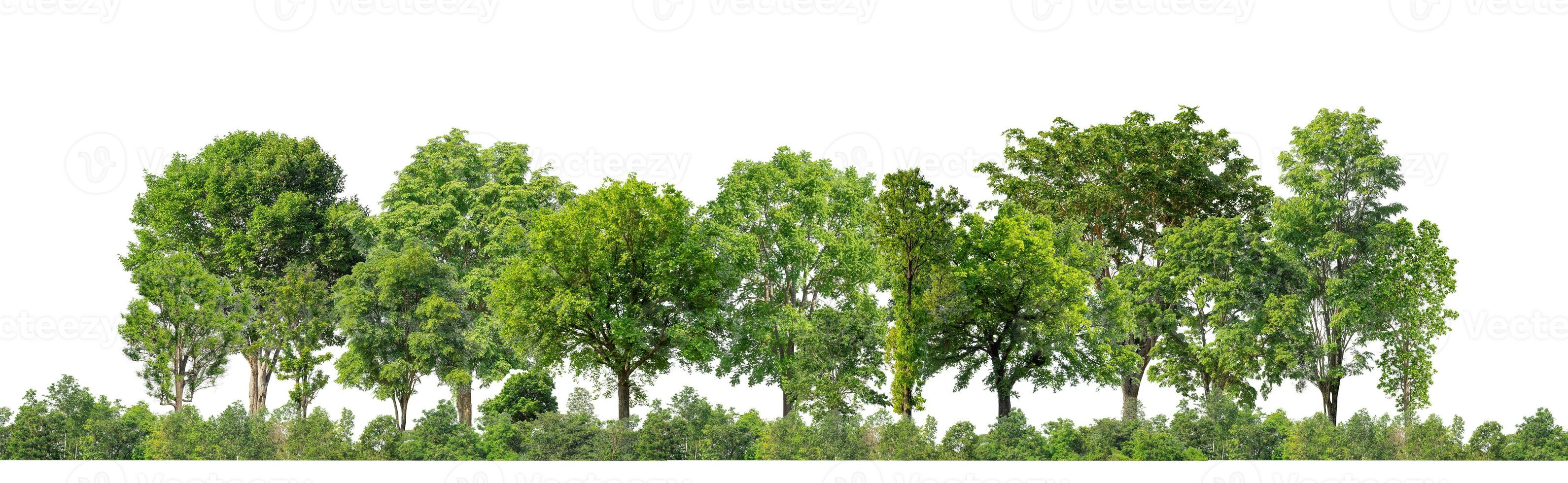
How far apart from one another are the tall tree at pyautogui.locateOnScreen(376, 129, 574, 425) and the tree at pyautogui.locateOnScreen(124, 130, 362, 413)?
2.60 metres

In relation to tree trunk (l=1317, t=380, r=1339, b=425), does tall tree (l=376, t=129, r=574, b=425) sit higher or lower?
higher

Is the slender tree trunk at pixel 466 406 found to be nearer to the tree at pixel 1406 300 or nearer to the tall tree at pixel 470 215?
the tall tree at pixel 470 215

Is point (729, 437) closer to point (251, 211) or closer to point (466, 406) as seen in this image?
point (466, 406)

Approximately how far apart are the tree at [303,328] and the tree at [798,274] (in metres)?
11.3

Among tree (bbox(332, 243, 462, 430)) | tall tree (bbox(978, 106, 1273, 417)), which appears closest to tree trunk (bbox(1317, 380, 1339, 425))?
tall tree (bbox(978, 106, 1273, 417))

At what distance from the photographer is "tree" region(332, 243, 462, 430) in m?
32.1

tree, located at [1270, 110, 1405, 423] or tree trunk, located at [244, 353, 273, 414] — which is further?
tree trunk, located at [244, 353, 273, 414]

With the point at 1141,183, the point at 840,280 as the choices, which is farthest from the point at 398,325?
the point at 1141,183

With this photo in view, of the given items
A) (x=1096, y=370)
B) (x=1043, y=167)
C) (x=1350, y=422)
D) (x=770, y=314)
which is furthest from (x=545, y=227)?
(x=1350, y=422)

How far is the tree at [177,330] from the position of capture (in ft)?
105

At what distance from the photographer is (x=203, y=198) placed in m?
40.2

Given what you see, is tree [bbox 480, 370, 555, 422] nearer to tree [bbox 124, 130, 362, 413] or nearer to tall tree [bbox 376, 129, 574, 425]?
tall tree [bbox 376, 129, 574, 425]

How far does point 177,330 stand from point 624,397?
41.7ft

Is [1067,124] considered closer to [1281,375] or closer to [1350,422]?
[1281,375]
